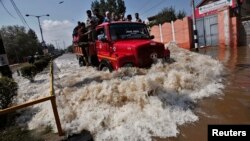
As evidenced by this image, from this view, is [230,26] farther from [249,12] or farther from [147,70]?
[249,12]

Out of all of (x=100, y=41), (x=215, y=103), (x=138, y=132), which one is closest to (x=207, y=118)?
(x=215, y=103)

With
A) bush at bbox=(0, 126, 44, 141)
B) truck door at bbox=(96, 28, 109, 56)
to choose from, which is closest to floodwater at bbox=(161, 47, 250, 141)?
bush at bbox=(0, 126, 44, 141)

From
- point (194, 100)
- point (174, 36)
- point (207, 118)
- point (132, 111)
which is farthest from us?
point (174, 36)

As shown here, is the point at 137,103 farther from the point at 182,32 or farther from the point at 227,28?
the point at 182,32

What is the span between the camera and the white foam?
183 inches

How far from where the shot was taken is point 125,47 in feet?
25.0

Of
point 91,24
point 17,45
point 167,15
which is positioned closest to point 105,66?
point 91,24

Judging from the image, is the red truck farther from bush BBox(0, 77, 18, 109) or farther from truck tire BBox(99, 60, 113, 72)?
bush BBox(0, 77, 18, 109)

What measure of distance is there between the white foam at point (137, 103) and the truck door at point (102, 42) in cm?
148

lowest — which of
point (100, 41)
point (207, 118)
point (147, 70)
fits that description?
point (207, 118)

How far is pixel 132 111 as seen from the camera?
5.29 metres

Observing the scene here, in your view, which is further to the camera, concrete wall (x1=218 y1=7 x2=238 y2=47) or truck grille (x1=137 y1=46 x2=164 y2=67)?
concrete wall (x1=218 y1=7 x2=238 y2=47)

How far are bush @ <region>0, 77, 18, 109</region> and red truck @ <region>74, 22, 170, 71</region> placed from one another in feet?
10.6

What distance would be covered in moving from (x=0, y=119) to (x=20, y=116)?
520 millimetres
